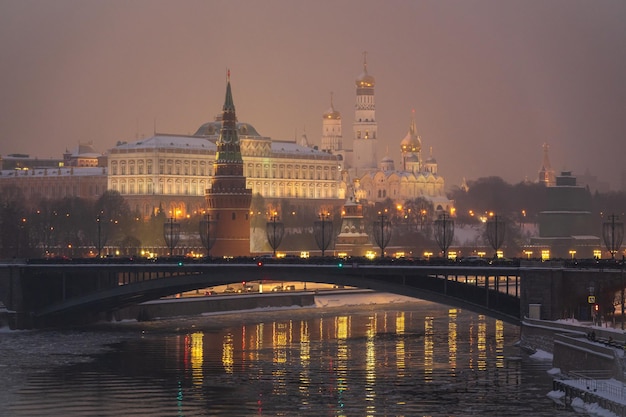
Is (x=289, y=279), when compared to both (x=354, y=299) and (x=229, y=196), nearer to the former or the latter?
(x=354, y=299)

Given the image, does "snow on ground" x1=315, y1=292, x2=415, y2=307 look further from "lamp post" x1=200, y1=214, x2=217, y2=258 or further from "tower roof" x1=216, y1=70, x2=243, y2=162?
"tower roof" x1=216, y1=70, x2=243, y2=162

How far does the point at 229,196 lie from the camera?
175 meters

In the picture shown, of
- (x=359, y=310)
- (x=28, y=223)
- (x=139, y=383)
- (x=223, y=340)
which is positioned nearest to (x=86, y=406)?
(x=139, y=383)

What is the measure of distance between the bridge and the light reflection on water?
2.53 meters

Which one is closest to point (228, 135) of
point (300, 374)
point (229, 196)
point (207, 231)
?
point (229, 196)

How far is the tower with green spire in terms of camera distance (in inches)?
6841

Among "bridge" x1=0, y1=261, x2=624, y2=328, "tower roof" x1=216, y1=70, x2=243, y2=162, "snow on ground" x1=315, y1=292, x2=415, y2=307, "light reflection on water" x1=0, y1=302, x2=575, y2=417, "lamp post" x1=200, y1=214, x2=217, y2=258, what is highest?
"tower roof" x1=216, y1=70, x2=243, y2=162

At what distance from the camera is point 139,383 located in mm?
84812

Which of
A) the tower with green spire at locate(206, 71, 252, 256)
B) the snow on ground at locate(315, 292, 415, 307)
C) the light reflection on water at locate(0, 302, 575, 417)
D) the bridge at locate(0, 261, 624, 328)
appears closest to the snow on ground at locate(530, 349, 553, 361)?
the light reflection on water at locate(0, 302, 575, 417)

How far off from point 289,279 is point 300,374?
19.3 metres

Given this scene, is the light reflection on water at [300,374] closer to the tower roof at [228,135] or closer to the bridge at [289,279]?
the bridge at [289,279]

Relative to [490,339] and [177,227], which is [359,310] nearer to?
[490,339]

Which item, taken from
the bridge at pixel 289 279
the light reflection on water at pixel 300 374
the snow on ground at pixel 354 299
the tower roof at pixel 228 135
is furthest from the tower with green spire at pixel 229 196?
the light reflection on water at pixel 300 374

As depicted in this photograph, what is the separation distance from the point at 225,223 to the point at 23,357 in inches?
3180
